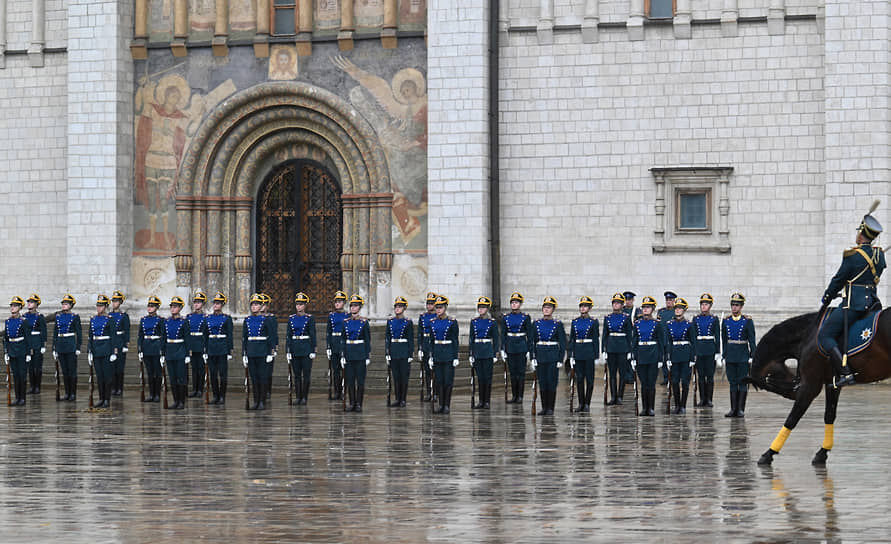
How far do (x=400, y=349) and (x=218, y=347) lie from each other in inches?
105

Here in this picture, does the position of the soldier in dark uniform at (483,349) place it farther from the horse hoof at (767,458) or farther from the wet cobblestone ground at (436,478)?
the horse hoof at (767,458)

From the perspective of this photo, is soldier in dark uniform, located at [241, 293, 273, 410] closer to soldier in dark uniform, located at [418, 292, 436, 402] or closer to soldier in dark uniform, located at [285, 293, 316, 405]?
soldier in dark uniform, located at [285, 293, 316, 405]

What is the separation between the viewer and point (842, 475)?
12594mm

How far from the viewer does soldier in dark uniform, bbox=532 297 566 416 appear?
19.9 metres

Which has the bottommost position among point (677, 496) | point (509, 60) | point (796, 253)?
point (677, 496)

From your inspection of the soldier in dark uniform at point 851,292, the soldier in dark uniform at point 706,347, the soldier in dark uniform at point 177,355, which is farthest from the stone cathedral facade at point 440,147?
the soldier in dark uniform at point 851,292

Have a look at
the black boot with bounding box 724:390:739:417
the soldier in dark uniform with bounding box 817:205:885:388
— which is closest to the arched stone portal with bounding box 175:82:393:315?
the black boot with bounding box 724:390:739:417

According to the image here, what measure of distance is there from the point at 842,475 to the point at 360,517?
436 centimetres

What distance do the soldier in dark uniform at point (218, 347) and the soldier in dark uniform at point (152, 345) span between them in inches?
28.7

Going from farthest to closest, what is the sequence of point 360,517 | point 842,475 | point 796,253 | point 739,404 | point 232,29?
point 232,29, point 796,253, point 739,404, point 842,475, point 360,517

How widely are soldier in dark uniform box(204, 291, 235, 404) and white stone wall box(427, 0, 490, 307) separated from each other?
6141 millimetres

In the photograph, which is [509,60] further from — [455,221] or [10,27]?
[10,27]

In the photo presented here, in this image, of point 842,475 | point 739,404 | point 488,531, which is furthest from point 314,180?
point 488,531

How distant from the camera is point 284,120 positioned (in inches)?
1126
